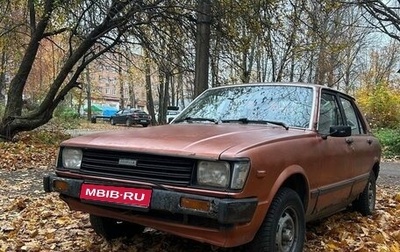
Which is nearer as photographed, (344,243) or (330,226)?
(344,243)

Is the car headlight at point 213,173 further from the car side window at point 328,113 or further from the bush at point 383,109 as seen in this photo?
the bush at point 383,109

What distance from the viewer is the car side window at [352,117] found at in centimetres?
546

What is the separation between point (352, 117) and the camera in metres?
5.67

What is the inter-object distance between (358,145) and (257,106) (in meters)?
1.48

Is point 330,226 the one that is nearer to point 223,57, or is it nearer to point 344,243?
point 344,243

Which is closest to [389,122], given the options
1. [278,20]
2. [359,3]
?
[359,3]

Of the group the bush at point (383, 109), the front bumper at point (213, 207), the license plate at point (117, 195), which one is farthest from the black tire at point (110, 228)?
the bush at point (383, 109)

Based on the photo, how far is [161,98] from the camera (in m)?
32.8

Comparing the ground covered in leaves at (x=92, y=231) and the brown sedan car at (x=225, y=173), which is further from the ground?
the brown sedan car at (x=225, y=173)

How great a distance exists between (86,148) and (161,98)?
1153 inches

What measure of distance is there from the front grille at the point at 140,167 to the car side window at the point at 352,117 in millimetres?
2890

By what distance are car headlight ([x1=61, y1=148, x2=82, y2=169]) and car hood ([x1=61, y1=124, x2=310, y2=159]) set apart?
0.20 feet

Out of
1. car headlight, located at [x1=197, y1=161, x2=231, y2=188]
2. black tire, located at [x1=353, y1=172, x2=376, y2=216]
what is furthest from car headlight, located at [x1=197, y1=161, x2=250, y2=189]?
black tire, located at [x1=353, y1=172, x2=376, y2=216]

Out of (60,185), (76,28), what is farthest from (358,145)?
(76,28)
